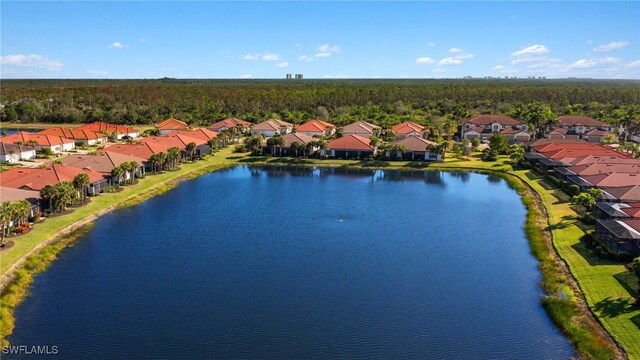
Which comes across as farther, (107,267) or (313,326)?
(107,267)

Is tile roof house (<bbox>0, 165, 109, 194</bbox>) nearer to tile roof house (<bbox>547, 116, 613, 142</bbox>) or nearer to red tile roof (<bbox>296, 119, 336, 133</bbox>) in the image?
red tile roof (<bbox>296, 119, 336, 133</bbox>)

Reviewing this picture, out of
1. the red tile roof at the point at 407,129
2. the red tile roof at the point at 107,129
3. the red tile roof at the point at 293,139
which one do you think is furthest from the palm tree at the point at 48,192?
the red tile roof at the point at 407,129

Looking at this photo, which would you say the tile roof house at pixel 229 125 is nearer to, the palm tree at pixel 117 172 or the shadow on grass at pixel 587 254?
the palm tree at pixel 117 172

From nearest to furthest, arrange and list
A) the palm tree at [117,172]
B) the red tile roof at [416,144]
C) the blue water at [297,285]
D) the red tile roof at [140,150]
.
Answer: the blue water at [297,285], the palm tree at [117,172], the red tile roof at [140,150], the red tile roof at [416,144]

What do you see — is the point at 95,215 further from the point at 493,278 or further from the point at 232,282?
the point at 493,278

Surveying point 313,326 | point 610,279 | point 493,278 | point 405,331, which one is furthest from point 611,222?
point 313,326

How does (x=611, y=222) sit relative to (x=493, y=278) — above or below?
above
